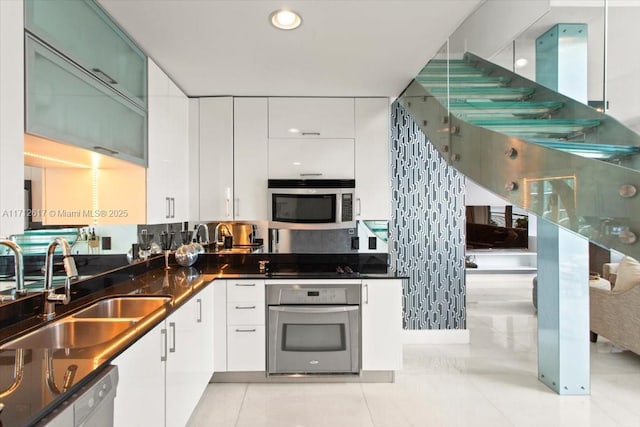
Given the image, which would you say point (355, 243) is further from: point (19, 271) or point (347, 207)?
point (19, 271)

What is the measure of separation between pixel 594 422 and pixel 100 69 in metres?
3.63

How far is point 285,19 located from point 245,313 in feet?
6.87

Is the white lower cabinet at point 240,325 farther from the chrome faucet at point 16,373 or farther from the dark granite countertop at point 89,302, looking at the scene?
the chrome faucet at point 16,373

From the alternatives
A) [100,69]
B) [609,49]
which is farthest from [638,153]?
[100,69]

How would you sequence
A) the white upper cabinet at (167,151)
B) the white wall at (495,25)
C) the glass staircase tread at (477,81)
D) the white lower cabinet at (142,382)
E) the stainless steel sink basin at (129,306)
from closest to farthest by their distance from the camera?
the white lower cabinet at (142,382) → the stainless steel sink basin at (129,306) → the white upper cabinet at (167,151) → the white wall at (495,25) → the glass staircase tread at (477,81)

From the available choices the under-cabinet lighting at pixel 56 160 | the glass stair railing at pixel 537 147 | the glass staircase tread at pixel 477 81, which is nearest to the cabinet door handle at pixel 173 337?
→ the under-cabinet lighting at pixel 56 160

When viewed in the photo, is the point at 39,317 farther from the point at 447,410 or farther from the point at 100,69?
the point at 447,410

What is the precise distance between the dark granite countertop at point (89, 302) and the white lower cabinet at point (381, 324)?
0.09m

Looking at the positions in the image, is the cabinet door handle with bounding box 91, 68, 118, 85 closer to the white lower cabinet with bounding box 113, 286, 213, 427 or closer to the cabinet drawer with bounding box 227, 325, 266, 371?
the white lower cabinet with bounding box 113, 286, 213, 427

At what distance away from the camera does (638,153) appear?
2.16 meters

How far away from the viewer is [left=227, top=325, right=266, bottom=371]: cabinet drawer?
2.90m

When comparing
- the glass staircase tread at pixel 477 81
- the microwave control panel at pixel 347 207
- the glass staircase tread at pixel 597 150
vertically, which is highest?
the glass staircase tread at pixel 477 81

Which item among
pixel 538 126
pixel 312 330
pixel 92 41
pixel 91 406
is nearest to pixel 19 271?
pixel 91 406

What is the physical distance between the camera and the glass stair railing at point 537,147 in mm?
1813
